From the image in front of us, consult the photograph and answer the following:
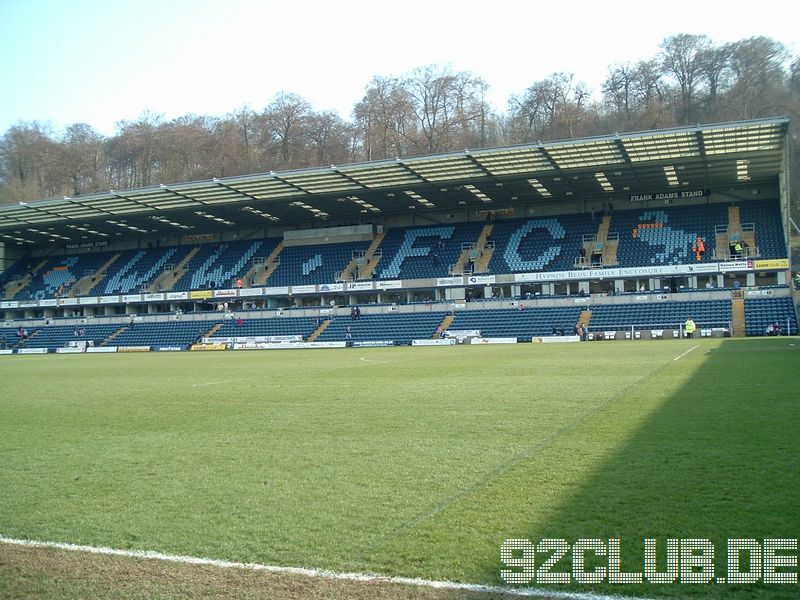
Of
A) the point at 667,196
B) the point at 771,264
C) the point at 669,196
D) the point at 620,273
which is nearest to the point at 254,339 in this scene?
the point at 620,273

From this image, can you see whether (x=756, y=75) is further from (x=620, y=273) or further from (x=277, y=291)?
(x=277, y=291)

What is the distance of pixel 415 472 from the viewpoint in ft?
29.3

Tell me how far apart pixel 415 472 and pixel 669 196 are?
52.9m

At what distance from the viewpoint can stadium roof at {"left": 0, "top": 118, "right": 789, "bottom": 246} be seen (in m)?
43.2

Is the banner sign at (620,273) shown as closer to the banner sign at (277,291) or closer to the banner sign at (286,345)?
the banner sign at (286,345)

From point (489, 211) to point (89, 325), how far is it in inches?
1565

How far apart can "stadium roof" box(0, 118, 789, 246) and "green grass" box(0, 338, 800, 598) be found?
28024 mm

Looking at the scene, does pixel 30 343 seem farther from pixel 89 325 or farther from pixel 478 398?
pixel 478 398

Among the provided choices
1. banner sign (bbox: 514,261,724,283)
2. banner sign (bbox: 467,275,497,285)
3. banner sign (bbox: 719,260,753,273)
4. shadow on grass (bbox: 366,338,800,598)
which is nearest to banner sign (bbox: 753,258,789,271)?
banner sign (bbox: 719,260,753,273)

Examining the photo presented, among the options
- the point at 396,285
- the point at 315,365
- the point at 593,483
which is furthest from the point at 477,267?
the point at 593,483

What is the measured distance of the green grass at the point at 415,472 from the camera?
20.5ft

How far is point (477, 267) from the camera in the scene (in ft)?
187

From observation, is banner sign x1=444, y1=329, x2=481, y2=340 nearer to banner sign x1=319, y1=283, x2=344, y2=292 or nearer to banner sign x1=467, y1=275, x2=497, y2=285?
banner sign x1=467, y1=275, x2=497, y2=285

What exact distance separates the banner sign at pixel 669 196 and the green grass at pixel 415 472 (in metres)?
40.1
